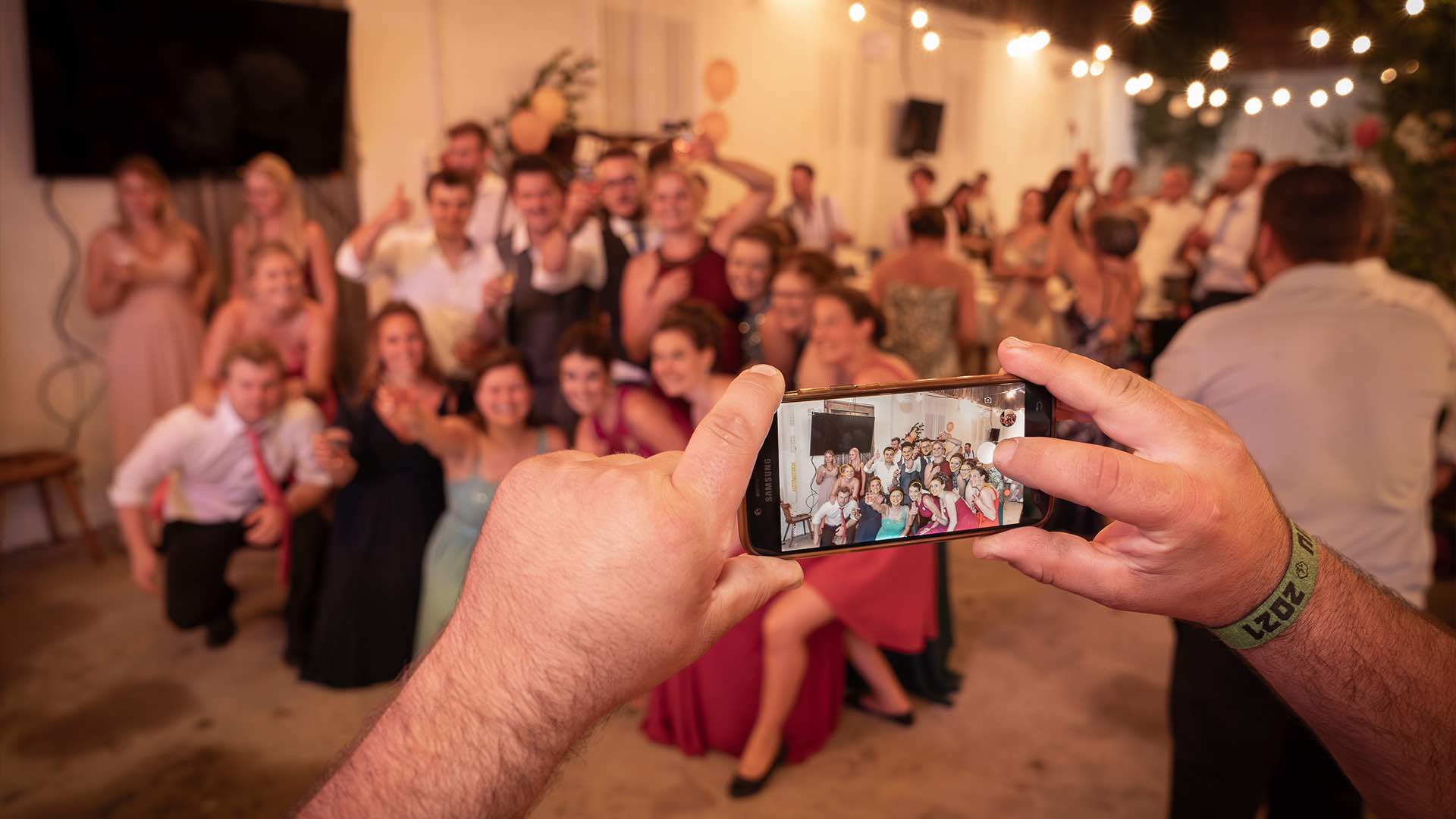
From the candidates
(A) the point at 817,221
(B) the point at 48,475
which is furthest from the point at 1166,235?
(B) the point at 48,475

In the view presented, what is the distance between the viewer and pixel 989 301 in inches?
212

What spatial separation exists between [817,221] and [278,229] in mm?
3532

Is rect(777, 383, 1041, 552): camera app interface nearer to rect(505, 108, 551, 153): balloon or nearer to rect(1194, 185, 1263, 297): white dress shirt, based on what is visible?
rect(1194, 185, 1263, 297): white dress shirt

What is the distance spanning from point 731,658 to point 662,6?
18.6ft

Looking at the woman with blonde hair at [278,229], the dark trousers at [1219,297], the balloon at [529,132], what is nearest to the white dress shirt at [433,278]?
the woman with blonde hair at [278,229]

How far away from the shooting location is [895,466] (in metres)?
0.94

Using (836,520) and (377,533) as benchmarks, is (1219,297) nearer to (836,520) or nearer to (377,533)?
(377,533)

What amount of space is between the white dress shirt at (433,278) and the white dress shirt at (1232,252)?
3699 mm

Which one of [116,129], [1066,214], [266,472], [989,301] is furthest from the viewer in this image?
[989,301]

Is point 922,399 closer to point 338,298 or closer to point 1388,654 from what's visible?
point 1388,654

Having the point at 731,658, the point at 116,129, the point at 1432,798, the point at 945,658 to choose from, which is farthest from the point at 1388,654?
the point at 116,129

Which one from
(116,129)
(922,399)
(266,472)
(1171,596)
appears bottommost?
(266,472)

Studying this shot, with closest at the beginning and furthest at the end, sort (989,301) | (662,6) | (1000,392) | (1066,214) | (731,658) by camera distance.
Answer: (1000,392) < (731,658) < (1066,214) < (989,301) < (662,6)

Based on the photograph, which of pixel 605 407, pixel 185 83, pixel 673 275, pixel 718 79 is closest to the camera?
pixel 605 407
